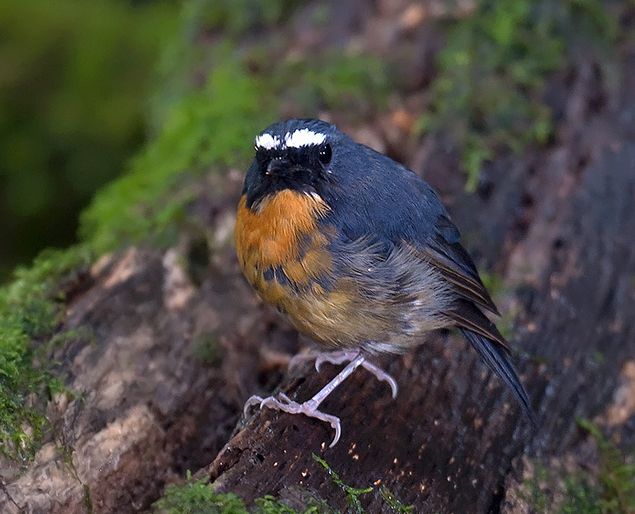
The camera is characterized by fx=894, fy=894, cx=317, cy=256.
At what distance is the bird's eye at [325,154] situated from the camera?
12.0 ft

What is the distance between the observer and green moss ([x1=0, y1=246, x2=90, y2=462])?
3.17 metres

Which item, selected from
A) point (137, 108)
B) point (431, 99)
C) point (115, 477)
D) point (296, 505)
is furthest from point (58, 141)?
point (296, 505)

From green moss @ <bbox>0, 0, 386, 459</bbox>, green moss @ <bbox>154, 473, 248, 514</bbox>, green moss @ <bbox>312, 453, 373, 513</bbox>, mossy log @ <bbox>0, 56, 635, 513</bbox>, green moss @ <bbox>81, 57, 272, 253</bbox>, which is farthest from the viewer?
green moss @ <bbox>81, 57, 272, 253</bbox>

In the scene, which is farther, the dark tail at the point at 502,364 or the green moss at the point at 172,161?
the dark tail at the point at 502,364

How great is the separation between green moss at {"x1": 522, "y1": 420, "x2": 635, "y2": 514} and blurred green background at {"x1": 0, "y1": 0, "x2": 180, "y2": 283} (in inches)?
173

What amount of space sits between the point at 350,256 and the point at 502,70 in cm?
245

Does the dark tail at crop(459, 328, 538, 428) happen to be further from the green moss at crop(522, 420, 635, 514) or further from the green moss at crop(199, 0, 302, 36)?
the green moss at crop(199, 0, 302, 36)

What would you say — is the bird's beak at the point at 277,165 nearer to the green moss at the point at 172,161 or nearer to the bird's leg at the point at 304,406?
the bird's leg at the point at 304,406

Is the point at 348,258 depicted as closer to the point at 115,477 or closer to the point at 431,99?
the point at 115,477

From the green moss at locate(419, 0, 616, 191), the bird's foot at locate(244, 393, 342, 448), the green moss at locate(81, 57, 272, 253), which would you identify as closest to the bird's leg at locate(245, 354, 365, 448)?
the bird's foot at locate(244, 393, 342, 448)

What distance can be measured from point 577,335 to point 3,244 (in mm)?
4447

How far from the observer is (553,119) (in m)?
5.28

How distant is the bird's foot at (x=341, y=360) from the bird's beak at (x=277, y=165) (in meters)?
0.81

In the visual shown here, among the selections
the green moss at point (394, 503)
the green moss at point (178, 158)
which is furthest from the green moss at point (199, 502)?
the green moss at point (178, 158)
